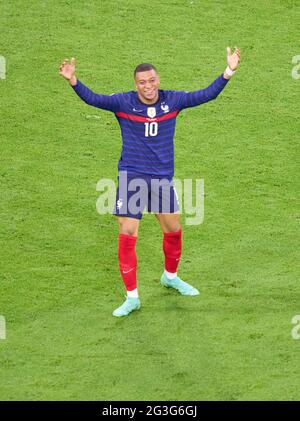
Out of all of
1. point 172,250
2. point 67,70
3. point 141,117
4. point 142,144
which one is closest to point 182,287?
point 172,250

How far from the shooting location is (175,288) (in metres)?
9.70

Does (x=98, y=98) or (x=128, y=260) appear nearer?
(x=98, y=98)

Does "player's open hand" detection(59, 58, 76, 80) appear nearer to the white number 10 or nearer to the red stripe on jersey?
the red stripe on jersey

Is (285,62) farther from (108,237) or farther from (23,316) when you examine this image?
(23,316)

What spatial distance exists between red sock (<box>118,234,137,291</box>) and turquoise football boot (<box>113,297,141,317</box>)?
0.10m

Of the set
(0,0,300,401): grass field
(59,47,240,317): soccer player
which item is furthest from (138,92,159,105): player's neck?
(0,0,300,401): grass field

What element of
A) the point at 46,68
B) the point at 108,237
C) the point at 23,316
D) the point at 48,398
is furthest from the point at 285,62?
the point at 48,398

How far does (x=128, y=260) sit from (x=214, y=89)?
1.58m

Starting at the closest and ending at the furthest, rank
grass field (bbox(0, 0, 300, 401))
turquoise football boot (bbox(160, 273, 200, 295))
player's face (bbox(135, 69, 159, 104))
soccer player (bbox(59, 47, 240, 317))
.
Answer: grass field (bbox(0, 0, 300, 401)) < player's face (bbox(135, 69, 159, 104)) < soccer player (bbox(59, 47, 240, 317)) < turquoise football boot (bbox(160, 273, 200, 295))

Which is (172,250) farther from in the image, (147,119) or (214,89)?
(214,89)

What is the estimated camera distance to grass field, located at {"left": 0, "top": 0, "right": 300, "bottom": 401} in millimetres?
8539

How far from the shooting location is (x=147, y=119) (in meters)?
9.09

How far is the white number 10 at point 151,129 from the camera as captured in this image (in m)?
9.10

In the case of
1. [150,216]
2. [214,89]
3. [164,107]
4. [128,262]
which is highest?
[214,89]
